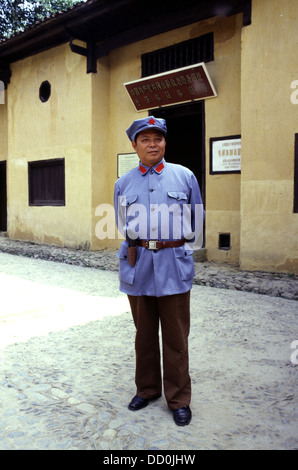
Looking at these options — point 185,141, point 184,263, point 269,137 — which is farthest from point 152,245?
point 185,141

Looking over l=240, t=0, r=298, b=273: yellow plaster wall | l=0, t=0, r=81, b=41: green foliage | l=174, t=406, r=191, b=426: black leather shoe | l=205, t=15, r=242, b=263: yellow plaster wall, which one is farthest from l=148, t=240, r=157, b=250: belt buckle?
l=0, t=0, r=81, b=41: green foliage

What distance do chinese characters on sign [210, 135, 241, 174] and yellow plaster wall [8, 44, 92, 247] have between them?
9.70 feet

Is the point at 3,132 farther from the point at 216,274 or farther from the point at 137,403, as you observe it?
the point at 137,403

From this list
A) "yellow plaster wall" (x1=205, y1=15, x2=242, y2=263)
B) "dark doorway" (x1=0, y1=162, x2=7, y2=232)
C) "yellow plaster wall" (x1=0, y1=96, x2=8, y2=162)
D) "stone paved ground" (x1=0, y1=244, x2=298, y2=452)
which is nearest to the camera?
"stone paved ground" (x1=0, y1=244, x2=298, y2=452)

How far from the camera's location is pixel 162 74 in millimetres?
7488

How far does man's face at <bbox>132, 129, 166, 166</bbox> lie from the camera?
8.07 ft

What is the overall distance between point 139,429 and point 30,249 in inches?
300

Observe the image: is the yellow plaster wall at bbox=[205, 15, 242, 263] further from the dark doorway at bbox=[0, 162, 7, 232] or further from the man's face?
the dark doorway at bbox=[0, 162, 7, 232]

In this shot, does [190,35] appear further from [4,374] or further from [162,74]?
[4,374]

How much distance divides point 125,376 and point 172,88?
607 centimetres

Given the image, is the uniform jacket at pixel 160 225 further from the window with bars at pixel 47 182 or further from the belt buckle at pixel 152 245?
the window with bars at pixel 47 182

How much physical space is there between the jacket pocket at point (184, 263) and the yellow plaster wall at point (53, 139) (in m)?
6.68

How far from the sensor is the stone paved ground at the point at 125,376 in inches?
86.7
